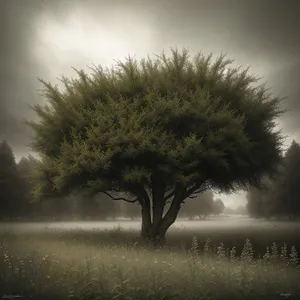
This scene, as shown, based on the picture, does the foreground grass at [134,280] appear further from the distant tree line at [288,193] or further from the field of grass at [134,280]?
the distant tree line at [288,193]

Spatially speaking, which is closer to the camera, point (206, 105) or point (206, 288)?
point (206, 288)

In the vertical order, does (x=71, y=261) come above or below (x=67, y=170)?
below

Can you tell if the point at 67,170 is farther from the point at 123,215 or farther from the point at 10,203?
the point at 123,215

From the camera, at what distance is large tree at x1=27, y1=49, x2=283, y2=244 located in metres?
18.0

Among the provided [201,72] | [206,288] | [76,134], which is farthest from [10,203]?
[206,288]

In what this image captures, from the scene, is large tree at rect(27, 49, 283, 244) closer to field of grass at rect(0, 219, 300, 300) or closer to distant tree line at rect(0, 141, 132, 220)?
distant tree line at rect(0, 141, 132, 220)

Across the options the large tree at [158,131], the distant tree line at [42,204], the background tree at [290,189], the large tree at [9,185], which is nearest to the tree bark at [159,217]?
the large tree at [158,131]

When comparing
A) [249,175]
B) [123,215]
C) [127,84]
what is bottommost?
[123,215]

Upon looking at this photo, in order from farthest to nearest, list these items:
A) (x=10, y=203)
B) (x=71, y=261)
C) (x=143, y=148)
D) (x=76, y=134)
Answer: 1. (x=10, y=203)
2. (x=76, y=134)
3. (x=143, y=148)
4. (x=71, y=261)

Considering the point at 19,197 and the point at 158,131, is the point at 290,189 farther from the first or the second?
the point at 158,131

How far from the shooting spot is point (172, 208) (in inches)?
818

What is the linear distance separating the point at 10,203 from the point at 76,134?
56.4 feet

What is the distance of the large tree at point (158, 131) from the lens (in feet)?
59.0

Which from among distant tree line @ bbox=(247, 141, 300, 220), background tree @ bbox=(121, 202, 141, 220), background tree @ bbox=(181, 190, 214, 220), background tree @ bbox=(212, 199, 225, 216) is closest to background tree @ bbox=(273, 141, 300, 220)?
distant tree line @ bbox=(247, 141, 300, 220)
